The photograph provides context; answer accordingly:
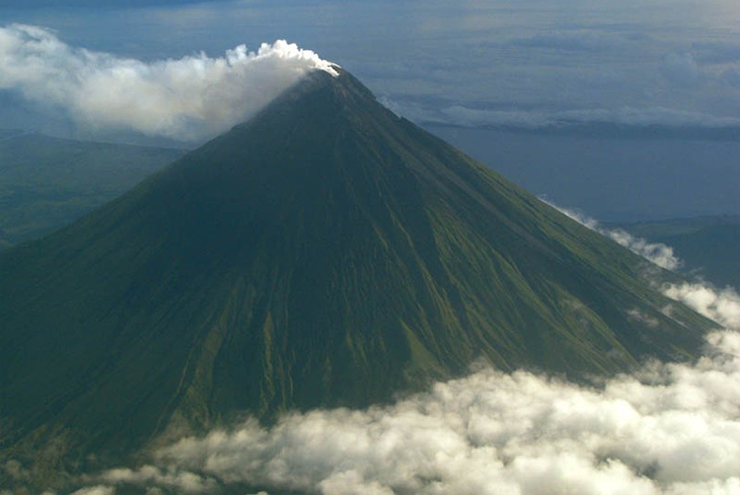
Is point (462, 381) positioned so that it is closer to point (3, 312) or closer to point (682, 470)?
point (682, 470)

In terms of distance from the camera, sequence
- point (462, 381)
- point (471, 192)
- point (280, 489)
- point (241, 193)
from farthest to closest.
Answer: point (471, 192)
point (241, 193)
point (462, 381)
point (280, 489)

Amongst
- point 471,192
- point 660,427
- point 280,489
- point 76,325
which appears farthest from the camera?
point 471,192

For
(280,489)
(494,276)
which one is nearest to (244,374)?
(280,489)

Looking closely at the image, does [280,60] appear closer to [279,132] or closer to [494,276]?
[279,132]

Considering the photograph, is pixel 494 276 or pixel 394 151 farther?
pixel 394 151

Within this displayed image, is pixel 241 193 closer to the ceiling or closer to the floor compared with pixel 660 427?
closer to the ceiling

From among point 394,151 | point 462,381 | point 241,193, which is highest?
point 394,151
